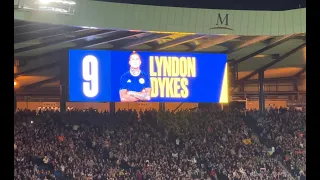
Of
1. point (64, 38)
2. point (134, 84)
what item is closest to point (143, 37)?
point (134, 84)

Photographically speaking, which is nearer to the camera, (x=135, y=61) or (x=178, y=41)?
(x=135, y=61)

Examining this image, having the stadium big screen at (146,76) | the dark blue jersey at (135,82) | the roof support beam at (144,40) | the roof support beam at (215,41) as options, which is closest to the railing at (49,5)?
the stadium big screen at (146,76)

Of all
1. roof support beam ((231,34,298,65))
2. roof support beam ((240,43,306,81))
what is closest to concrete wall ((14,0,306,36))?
roof support beam ((231,34,298,65))

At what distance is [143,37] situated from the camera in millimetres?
15273

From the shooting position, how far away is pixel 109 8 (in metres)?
13.4

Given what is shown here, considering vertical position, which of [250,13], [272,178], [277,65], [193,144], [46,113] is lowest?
[272,178]

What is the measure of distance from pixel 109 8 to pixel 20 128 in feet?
14.8

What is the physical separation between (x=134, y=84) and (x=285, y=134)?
20.0ft

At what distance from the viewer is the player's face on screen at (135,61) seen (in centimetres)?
1546

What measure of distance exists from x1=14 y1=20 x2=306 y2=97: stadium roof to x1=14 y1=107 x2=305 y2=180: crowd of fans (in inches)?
63.7

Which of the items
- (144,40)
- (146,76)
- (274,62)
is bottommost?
(146,76)

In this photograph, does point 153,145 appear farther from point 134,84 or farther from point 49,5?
point 49,5
